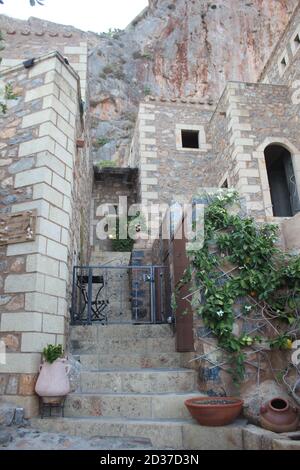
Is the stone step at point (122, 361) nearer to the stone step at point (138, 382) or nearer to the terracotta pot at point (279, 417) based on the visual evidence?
the stone step at point (138, 382)

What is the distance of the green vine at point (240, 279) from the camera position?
359 centimetres

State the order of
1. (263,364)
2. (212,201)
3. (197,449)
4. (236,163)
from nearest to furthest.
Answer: (197,449), (263,364), (212,201), (236,163)

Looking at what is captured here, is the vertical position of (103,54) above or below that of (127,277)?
above

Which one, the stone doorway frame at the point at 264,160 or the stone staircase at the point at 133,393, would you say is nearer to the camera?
the stone staircase at the point at 133,393

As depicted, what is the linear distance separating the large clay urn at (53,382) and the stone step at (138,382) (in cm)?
39

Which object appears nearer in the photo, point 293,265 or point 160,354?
point 293,265

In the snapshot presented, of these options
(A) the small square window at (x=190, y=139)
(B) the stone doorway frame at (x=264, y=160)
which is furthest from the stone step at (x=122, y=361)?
(A) the small square window at (x=190, y=139)

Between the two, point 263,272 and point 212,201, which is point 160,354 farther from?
point 212,201

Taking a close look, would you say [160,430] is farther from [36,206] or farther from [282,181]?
[282,181]

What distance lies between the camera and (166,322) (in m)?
5.19

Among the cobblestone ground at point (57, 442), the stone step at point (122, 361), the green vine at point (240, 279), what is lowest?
the cobblestone ground at point (57, 442)

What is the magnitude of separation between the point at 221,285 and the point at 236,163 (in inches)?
198

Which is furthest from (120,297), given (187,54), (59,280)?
(187,54)

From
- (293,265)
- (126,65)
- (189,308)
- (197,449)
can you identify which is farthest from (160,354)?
(126,65)
